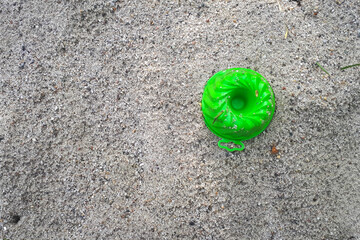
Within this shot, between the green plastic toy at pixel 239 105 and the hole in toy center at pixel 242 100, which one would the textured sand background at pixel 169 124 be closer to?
the green plastic toy at pixel 239 105

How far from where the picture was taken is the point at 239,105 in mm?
1482

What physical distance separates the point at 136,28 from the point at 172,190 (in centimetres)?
99

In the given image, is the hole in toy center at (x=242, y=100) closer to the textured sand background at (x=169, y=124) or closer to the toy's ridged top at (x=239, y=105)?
the toy's ridged top at (x=239, y=105)

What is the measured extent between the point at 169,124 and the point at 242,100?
435 millimetres

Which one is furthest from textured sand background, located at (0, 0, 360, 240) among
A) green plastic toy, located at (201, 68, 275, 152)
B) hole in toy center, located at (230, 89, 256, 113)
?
hole in toy center, located at (230, 89, 256, 113)

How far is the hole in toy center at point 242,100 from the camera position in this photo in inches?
56.5

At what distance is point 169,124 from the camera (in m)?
1.53

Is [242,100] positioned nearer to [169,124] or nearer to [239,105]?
[239,105]

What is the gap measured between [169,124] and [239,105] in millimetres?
411

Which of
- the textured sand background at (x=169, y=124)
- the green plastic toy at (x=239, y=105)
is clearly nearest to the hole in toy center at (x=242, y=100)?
the green plastic toy at (x=239, y=105)

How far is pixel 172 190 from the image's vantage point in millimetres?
1487

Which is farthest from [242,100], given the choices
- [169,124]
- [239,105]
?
[169,124]

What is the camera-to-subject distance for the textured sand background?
1.45m

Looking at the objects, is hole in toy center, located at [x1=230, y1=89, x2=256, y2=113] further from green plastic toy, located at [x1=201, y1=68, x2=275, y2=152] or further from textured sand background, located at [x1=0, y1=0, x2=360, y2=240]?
textured sand background, located at [x1=0, y1=0, x2=360, y2=240]
